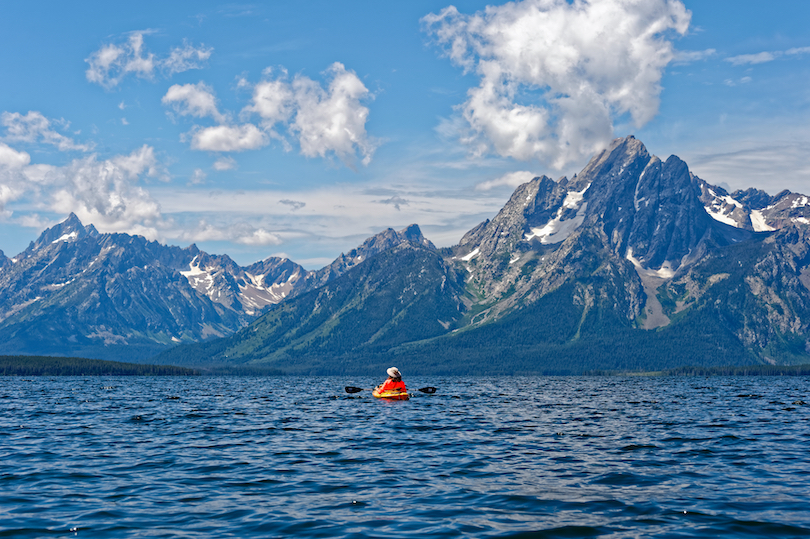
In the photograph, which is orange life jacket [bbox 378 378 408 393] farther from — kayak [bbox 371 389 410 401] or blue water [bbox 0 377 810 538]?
blue water [bbox 0 377 810 538]

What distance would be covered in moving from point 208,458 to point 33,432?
2324 cm

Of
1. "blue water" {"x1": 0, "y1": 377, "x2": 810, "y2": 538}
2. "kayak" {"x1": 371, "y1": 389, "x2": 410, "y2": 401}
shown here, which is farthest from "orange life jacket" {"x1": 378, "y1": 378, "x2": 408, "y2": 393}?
"blue water" {"x1": 0, "y1": 377, "x2": 810, "y2": 538}

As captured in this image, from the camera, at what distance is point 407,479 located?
34062 mm

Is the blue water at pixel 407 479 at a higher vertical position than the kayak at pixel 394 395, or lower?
higher

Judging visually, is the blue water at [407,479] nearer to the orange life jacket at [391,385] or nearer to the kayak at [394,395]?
the orange life jacket at [391,385]

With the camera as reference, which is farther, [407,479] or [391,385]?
[391,385]

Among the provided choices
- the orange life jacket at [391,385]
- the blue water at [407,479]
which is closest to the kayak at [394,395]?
the orange life jacket at [391,385]

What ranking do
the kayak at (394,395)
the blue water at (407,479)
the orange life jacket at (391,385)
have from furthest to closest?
the kayak at (394,395), the orange life jacket at (391,385), the blue water at (407,479)

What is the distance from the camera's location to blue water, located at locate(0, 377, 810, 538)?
24594mm

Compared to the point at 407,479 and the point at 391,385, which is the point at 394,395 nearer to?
the point at 391,385

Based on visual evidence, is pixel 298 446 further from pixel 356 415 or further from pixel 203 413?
pixel 203 413

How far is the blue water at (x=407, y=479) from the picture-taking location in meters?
24.6

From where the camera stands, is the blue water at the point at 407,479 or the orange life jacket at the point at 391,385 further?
the orange life jacket at the point at 391,385

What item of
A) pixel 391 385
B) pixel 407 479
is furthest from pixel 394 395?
pixel 407 479
